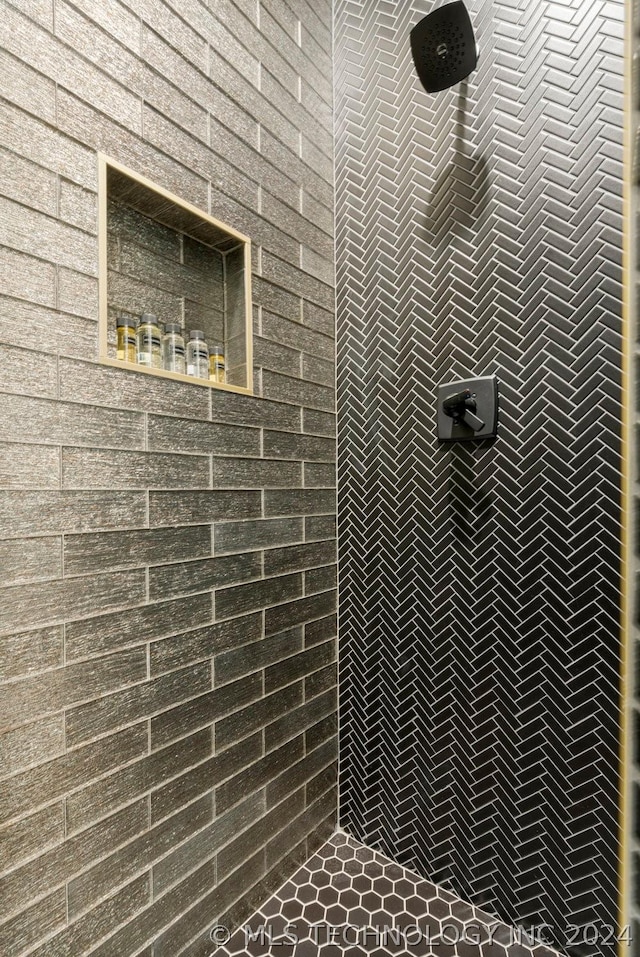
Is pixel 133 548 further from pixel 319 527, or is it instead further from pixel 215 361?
pixel 319 527

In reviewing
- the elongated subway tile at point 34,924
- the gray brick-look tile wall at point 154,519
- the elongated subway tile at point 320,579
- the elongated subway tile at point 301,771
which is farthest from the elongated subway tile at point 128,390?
the elongated subway tile at point 301,771

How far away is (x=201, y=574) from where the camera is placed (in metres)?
1.17

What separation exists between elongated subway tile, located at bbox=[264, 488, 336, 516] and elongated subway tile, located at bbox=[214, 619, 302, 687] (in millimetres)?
342

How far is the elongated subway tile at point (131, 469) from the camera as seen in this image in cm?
92

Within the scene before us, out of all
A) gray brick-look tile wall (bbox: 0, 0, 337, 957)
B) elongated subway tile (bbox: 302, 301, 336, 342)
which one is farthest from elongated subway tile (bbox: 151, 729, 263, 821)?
elongated subway tile (bbox: 302, 301, 336, 342)

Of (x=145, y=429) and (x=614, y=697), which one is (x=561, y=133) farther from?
(x=614, y=697)

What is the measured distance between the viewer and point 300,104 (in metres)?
1.53

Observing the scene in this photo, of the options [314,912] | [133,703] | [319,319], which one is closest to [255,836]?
[314,912]

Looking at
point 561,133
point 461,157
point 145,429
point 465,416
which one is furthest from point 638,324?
point 461,157

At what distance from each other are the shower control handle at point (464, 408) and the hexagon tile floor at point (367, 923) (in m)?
Result: 1.27

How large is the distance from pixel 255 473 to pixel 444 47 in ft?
3.94

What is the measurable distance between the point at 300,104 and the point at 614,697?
6.01 feet

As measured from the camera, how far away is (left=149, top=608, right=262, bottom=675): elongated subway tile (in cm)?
106

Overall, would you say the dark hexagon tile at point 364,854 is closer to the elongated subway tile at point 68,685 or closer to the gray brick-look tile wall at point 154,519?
the gray brick-look tile wall at point 154,519
